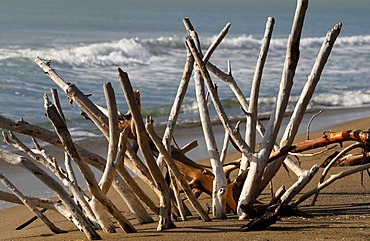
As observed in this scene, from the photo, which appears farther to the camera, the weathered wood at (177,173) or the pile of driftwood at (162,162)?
the weathered wood at (177,173)

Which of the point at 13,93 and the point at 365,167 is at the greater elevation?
the point at 365,167

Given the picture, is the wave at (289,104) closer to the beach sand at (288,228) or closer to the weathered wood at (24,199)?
the beach sand at (288,228)

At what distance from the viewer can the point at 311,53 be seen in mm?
25250

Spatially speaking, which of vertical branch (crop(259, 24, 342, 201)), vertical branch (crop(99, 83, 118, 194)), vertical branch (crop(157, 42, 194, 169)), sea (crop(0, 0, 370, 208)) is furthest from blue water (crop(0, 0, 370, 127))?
vertical branch (crop(99, 83, 118, 194))

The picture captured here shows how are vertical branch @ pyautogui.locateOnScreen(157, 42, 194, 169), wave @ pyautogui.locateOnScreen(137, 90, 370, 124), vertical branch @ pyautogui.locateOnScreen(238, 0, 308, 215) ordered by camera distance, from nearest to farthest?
vertical branch @ pyautogui.locateOnScreen(238, 0, 308, 215)
vertical branch @ pyautogui.locateOnScreen(157, 42, 194, 169)
wave @ pyautogui.locateOnScreen(137, 90, 370, 124)

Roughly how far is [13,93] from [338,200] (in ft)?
31.7

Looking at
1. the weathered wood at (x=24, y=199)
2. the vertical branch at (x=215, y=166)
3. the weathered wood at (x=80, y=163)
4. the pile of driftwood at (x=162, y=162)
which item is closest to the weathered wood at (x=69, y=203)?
the pile of driftwood at (x=162, y=162)

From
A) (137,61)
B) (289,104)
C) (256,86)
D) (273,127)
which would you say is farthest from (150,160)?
(137,61)

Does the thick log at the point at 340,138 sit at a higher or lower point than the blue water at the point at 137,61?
higher

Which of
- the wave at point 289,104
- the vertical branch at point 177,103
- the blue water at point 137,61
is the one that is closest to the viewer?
the vertical branch at point 177,103

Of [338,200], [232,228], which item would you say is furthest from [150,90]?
[232,228]

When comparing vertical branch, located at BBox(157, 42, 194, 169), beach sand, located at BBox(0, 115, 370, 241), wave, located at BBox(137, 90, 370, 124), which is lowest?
wave, located at BBox(137, 90, 370, 124)

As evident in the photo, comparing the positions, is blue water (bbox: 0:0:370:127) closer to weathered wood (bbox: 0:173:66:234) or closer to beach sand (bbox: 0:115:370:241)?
beach sand (bbox: 0:115:370:241)

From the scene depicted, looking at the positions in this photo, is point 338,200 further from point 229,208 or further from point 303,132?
point 303,132
